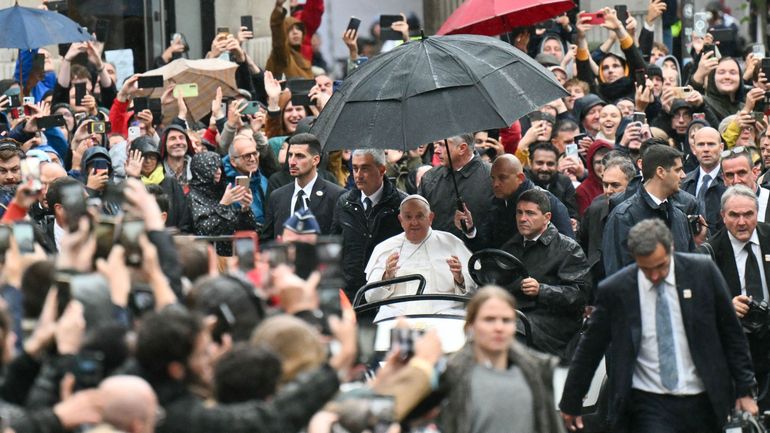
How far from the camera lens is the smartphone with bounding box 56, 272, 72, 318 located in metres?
6.30

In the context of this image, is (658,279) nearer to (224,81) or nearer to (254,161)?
(254,161)

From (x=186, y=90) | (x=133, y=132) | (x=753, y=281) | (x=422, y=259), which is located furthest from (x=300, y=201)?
(x=753, y=281)

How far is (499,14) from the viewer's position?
514 inches

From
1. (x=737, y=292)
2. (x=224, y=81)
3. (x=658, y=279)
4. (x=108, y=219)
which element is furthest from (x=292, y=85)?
(x=108, y=219)

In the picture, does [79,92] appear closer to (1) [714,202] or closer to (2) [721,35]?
(1) [714,202]

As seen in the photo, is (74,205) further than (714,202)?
No

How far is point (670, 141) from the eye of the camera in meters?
14.4

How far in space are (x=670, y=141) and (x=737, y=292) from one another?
4.04 m

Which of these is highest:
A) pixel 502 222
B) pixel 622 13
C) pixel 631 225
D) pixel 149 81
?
pixel 622 13

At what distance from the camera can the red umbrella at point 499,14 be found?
1310 centimetres

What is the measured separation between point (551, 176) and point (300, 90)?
2748mm

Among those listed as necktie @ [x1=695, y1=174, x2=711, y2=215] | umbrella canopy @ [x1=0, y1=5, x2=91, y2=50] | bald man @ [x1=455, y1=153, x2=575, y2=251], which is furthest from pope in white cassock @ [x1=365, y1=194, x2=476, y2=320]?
umbrella canopy @ [x1=0, y1=5, x2=91, y2=50]

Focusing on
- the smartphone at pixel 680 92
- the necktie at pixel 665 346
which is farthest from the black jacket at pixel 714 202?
the necktie at pixel 665 346

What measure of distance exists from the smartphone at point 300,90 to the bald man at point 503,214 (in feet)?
11.3
